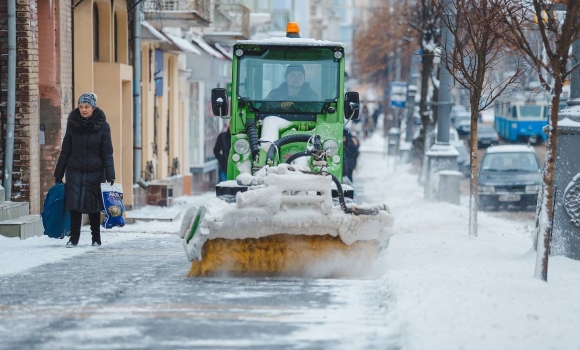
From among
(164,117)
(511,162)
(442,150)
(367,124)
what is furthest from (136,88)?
(367,124)

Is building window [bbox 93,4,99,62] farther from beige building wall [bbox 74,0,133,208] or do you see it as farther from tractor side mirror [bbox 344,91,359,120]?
tractor side mirror [bbox 344,91,359,120]

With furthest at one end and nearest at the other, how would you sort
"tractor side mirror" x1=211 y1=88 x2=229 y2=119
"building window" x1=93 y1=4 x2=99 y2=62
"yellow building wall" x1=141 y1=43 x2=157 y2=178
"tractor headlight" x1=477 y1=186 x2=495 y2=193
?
1. "yellow building wall" x1=141 y1=43 x2=157 y2=178
2. "tractor headlight" x1=477 y1=186 x2=495 y2=193
3. "building window" x1=93 y1=4 x2=99 y2=62
4. "tractor side mirror" x1=211 y1=88 x2=229 y2=119

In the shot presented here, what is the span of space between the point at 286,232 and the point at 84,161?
3999 mm

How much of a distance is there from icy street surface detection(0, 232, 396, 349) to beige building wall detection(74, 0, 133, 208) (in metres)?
8.26

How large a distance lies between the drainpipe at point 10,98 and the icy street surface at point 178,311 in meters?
4.50

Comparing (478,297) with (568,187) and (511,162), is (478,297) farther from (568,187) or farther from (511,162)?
(511,162)

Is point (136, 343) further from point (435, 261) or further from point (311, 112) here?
point (311, 112)

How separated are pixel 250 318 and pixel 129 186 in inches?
546

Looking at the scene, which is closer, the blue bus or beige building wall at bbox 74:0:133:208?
beige building wall at bbox 74:0:133:208

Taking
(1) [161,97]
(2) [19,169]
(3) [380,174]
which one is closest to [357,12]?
(3) [380,174]

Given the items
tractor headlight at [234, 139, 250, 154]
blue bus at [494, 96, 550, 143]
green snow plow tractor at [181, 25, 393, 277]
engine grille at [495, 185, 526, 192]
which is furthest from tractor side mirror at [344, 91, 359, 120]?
blue bus at [494, 96, 550, 143]

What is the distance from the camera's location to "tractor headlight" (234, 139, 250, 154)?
41.8 ft

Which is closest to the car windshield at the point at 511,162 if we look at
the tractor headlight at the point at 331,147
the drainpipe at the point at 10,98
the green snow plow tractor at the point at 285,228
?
the drainpipe at the point at 10,98

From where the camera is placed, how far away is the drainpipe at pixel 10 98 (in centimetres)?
1477
